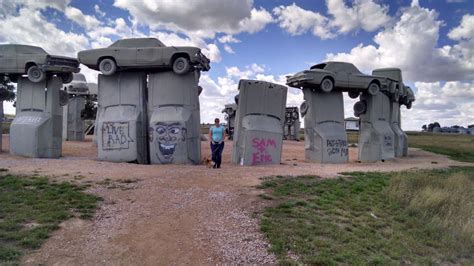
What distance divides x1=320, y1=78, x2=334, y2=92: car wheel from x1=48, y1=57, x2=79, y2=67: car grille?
11960mm

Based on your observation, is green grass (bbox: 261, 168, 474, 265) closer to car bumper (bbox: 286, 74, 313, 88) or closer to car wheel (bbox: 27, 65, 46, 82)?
car bumper (bbox: 286, 74, 313, 88)

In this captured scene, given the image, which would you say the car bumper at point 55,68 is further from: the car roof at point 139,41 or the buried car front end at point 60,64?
the car roof at point 139,41

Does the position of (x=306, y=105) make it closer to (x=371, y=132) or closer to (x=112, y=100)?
(x=371, y=132)

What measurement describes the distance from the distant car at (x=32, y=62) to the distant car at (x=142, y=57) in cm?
105

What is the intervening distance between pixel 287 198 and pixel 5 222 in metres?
6.43

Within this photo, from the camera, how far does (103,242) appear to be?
689 centimetres

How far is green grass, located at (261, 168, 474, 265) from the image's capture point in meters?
7.02

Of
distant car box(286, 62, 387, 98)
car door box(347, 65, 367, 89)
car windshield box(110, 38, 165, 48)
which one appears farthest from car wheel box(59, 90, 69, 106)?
car door box(347, 65, 367, 89)

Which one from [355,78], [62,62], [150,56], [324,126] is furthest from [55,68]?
[355,78]

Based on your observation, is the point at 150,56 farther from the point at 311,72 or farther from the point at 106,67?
the point at 311,72

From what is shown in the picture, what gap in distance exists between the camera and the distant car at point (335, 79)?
18.7 metres

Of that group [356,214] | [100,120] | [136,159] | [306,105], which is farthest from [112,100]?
[356,214]

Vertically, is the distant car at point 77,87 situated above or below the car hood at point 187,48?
above

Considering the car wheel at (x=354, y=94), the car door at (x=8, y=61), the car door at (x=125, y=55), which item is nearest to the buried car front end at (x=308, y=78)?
the car wheel at (x=354, y=94)
